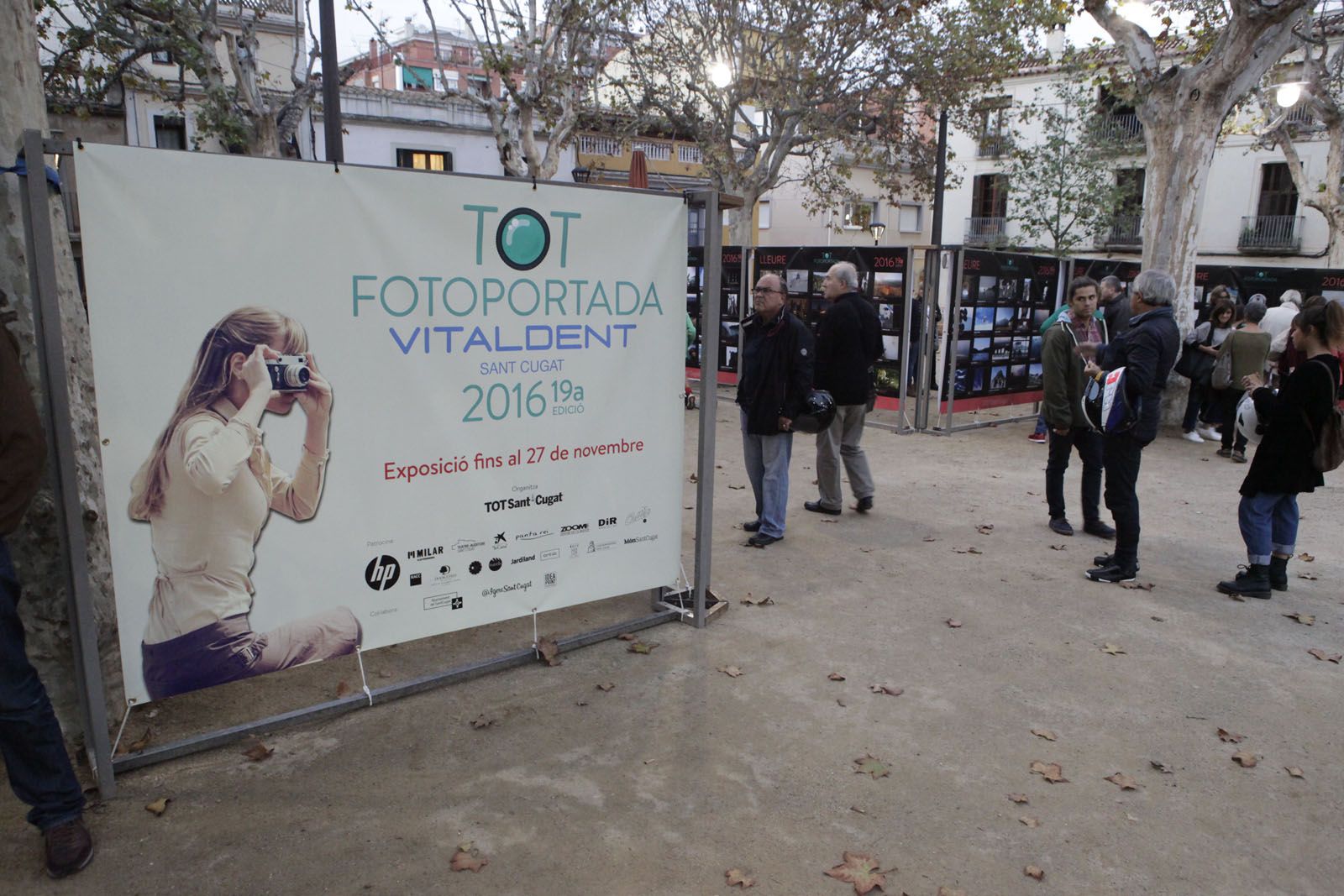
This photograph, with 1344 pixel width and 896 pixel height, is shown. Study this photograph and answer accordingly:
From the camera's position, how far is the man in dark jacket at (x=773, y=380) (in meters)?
6.22

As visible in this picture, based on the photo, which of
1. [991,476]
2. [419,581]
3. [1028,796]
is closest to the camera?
[1028,796]

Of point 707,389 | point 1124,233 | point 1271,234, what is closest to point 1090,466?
point 707,389

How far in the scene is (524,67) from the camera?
17.4 metres

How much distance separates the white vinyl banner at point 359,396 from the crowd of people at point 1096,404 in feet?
6.08

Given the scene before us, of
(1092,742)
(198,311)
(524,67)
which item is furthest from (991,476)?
(524,67)

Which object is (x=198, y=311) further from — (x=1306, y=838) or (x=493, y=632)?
(x=1306, y=838)

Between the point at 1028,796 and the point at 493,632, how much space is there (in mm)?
2749

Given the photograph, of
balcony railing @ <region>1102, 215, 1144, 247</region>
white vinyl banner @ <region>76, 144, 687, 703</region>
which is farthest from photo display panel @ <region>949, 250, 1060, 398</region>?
balcony railing @ <region>1102, 215, 1144, 247</region>

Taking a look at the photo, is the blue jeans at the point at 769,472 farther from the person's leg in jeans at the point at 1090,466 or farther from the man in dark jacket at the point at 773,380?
the person's leg in jeans at the point at 1090,466

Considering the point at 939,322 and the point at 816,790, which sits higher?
the point at 939,322

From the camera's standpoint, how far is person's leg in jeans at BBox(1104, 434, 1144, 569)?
5816mm

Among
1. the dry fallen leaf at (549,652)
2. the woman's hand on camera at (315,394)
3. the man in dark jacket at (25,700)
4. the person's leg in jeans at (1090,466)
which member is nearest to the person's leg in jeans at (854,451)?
the person's leg in jeans at (1090,466)

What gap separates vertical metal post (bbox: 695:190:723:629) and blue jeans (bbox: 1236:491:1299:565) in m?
3.41

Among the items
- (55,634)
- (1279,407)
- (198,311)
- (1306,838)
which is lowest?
(1306,838)
